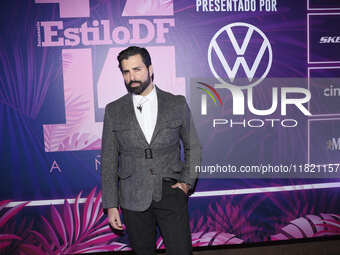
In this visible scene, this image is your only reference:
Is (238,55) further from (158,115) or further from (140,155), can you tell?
(140,155)

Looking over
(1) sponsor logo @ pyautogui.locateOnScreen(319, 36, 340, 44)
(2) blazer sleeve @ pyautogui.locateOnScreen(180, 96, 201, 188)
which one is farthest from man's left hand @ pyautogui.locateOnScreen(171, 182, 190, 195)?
(1) sponsor logo @ pyautogui.locateOnScreen(319, 36, 340, 44)

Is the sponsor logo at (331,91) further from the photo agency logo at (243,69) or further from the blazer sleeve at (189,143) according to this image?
the blazer sleeve at (189,143)

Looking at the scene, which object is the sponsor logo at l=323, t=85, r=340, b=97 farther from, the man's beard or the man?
the man's beard

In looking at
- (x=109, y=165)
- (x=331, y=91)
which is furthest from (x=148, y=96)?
(x=331, y=91)

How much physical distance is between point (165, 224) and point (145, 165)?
399 mm

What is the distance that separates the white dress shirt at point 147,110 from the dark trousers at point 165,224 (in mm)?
391

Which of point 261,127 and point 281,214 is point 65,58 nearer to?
point 261,127

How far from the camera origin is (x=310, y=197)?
8.64ft

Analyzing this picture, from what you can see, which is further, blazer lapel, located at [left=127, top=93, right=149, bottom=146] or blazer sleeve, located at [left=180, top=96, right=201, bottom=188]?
blazer sleeve, located at [left=180, top=96, right=201, bottom=188]

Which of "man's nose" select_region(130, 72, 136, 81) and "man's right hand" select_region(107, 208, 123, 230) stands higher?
"man's nose" select_region(130, 72, 136, 81)

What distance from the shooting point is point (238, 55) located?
2502 millimetres

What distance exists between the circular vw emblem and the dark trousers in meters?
1.10

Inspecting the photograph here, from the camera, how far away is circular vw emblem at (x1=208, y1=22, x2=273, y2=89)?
2.49m

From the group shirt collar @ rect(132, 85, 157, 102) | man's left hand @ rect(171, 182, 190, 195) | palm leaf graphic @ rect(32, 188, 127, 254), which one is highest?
shirt collar @ rect(132, 85, 157, 102)
